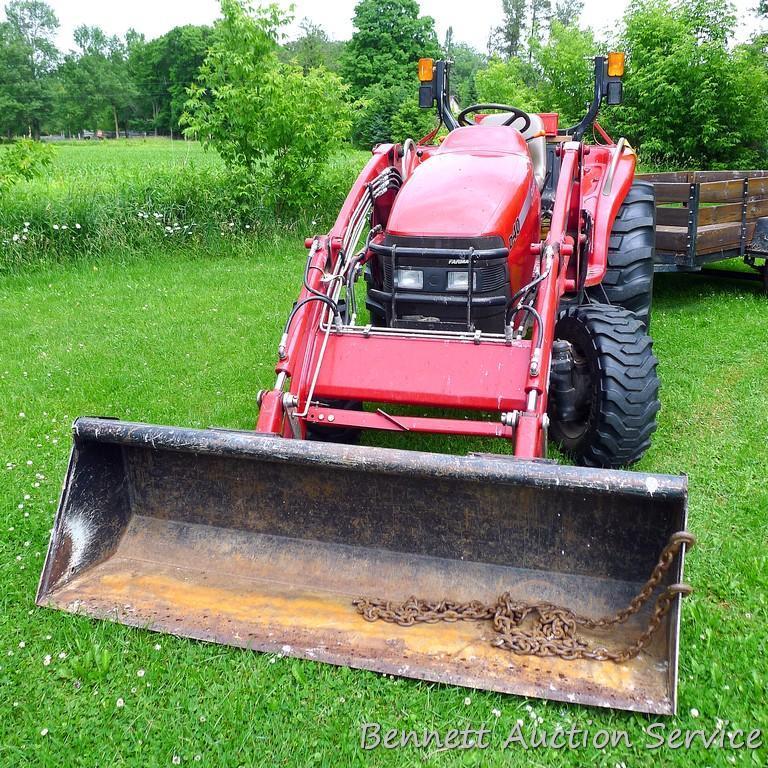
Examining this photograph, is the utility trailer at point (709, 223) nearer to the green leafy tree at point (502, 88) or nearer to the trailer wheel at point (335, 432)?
the trailer wheel at point (335, 432)

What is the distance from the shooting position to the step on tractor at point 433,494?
275 centimetres

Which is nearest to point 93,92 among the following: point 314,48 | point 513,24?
point 314,48

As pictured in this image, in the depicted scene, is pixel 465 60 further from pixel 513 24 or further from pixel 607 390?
pixel 607 390

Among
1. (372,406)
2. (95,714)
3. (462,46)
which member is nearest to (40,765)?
(95,714)

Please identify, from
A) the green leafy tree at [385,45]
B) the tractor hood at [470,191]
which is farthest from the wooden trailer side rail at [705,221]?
the green leafy tree at [385,45]

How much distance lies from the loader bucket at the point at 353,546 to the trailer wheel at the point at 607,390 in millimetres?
1117

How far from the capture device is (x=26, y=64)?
240 ft

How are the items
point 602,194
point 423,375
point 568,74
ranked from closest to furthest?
point 423,375
point 602,194
point 568,74

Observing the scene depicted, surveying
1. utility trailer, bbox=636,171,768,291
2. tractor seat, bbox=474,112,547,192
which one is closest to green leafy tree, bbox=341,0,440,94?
utility trailer, bbox=636,171,768,291

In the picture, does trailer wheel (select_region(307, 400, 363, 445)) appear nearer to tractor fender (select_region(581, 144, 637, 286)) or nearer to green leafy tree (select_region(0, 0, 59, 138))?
tractor fender (select_region(581, 144, 637, 286))

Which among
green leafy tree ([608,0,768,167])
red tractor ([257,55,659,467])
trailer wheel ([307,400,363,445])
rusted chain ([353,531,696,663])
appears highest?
green leafy tree ([608,0,768,167])

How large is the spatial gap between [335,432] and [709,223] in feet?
16.1

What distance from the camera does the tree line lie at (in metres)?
15.1

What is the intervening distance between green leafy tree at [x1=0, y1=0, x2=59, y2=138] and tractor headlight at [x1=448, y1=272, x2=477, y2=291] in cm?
6949
